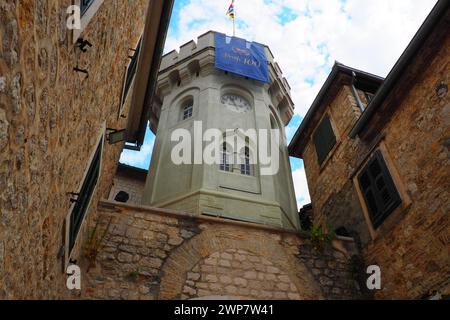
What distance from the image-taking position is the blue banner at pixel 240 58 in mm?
14695

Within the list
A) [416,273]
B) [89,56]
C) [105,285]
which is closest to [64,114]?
[89,56]

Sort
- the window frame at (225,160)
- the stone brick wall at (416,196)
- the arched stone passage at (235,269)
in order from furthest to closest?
the window frame at (225,160), the arched stone passage at (235,269), the stone brick wall at (416,196)

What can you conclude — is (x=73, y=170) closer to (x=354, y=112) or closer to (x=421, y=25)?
(x=421, y=25)

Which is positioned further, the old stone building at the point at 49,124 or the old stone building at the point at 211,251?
the old stone building at the point at 211,251

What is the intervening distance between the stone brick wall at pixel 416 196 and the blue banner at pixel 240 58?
7.64 m

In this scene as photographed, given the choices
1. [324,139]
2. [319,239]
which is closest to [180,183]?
[324,139]

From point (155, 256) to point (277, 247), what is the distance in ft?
7.90

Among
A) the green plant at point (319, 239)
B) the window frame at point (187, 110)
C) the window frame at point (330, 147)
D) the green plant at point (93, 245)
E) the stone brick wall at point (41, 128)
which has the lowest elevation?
the stone brick wall at point (41, 128)

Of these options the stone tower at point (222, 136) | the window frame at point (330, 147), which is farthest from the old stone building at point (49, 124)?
the window frame at point (330, 147)

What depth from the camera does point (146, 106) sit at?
8812 millimetres

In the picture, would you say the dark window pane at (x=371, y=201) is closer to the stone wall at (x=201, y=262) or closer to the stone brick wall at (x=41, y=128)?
the stone wall at (x=201, y=262)

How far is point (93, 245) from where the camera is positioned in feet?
20.2

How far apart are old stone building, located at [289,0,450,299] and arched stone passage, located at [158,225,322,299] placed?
1.67 meters

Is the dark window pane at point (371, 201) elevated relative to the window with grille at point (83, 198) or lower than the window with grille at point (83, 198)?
elevated
